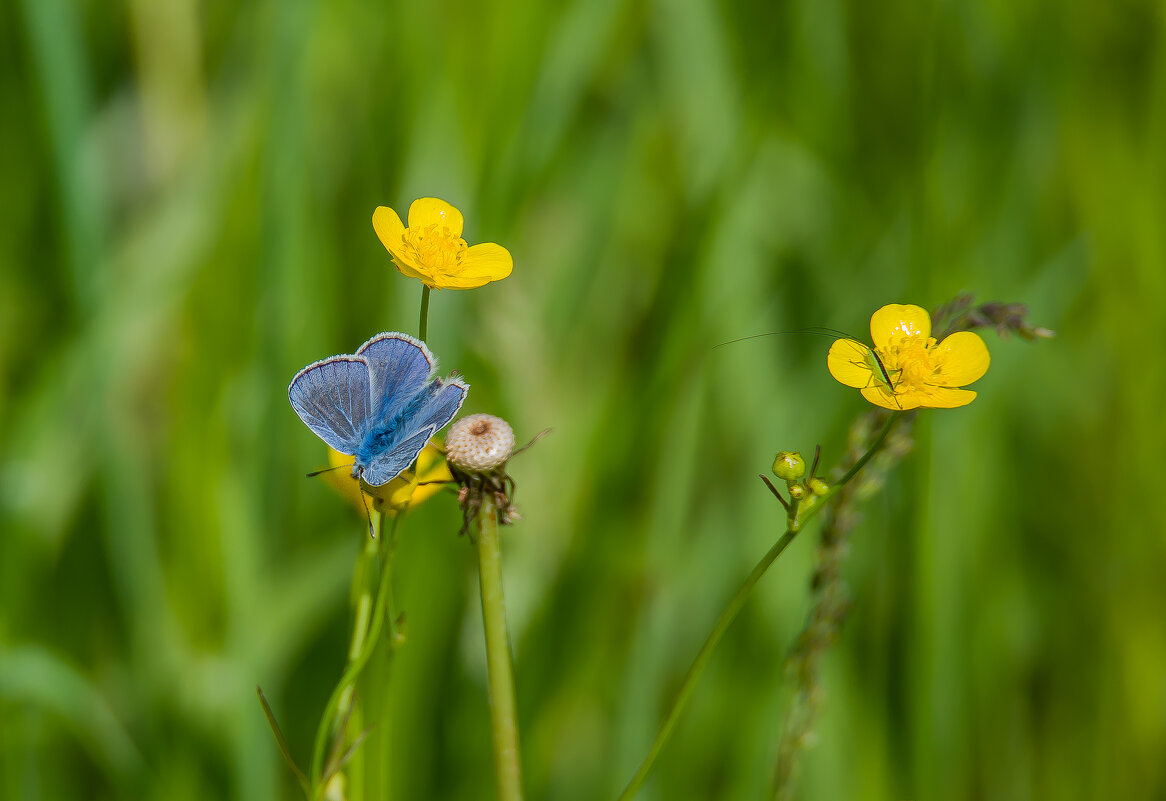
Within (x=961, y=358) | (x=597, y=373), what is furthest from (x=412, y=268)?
(x=597, y=373)

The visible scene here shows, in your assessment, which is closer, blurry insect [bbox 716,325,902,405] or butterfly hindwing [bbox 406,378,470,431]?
butterfly hindwing [bbox 406,378,470,431]

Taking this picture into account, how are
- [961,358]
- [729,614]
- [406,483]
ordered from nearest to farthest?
[729,614] → [406,483] → [961,358]

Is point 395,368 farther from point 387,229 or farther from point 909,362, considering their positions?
point 909,362

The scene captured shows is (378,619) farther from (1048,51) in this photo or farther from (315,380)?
(1048,51)

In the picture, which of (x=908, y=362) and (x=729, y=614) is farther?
(x=908, y=362)

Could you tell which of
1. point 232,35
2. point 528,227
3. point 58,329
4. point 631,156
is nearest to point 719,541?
point 528,227

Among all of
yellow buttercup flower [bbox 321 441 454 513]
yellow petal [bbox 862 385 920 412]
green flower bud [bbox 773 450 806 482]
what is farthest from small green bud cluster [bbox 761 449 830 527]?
yellow buttercup flower [bbox 321 441 454 513]

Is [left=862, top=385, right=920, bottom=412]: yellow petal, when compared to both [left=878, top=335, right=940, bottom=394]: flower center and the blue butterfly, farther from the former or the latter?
the blue butterfly
